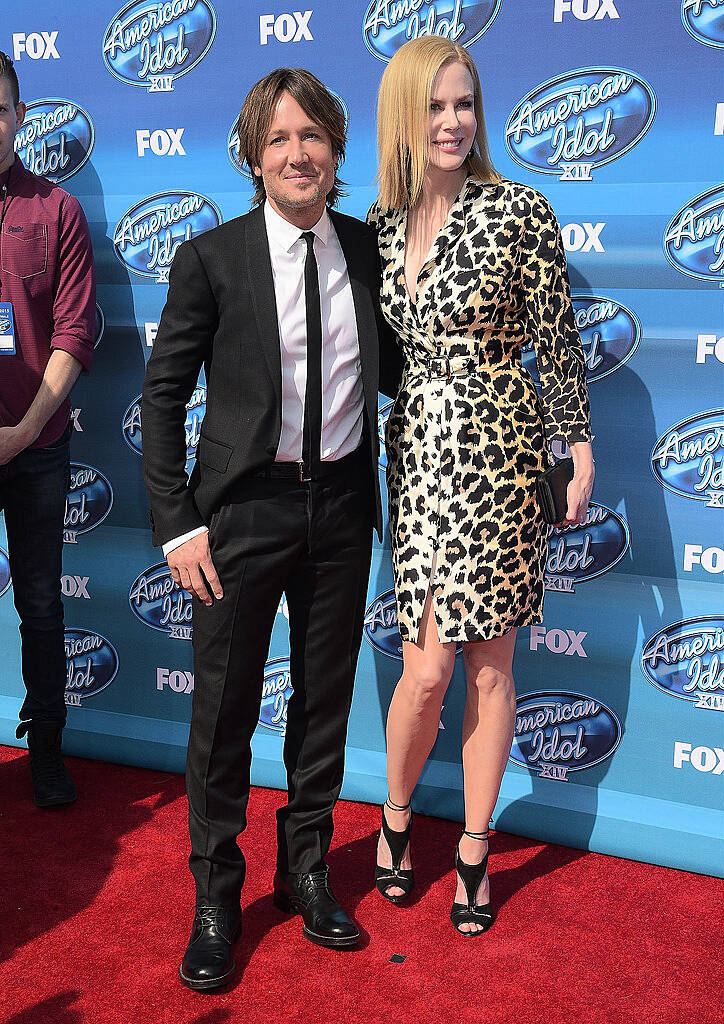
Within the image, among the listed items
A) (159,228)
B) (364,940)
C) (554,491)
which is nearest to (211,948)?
(364,940)

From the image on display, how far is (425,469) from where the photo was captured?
230cm

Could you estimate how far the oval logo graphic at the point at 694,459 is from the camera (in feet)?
8.65

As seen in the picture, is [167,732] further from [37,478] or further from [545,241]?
[545,241]

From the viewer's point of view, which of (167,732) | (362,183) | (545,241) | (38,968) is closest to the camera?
(545,241)

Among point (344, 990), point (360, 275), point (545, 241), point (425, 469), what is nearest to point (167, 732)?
point (344, 990)

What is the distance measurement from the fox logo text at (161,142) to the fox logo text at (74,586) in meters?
1.40

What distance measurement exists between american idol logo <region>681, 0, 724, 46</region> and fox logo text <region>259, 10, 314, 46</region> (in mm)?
1018

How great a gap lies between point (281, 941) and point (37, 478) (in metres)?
1.47

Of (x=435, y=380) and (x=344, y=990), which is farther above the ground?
(x=435, y=380)

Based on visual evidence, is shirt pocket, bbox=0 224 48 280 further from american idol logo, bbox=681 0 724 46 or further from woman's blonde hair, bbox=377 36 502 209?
american idol logo, bbox=681 0 724 46

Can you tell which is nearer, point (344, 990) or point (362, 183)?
point (344, 990)

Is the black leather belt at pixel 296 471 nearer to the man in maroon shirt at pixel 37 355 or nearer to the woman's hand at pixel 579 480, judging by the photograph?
the woman's hand at pixel 579 480

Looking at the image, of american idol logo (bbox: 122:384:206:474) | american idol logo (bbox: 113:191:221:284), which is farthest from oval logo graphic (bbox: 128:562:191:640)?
american idol logo (bbox: 113:191:221:284)

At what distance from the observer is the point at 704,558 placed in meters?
2.69
